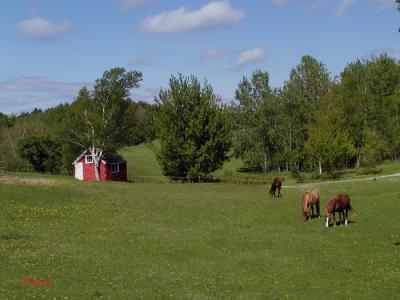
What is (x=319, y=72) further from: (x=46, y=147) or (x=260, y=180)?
(x=46, y=147)

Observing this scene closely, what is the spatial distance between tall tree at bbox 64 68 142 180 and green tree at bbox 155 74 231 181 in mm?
5992

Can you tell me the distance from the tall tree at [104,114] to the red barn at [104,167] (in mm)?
6331

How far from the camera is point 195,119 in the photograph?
73688 mm

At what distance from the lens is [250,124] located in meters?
99.1

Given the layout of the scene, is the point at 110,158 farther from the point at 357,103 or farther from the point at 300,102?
the point at 357,103

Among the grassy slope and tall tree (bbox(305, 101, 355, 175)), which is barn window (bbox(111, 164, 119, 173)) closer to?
the grassy slope

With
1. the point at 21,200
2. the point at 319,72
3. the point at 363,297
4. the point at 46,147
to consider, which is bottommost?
the point at 363,297

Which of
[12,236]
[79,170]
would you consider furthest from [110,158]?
[12,236]

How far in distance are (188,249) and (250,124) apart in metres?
75.6

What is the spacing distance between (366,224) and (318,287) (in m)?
14.2

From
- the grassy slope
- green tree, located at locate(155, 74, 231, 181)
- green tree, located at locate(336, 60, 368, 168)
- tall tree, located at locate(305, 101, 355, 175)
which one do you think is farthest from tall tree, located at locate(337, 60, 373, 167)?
the grassy slope

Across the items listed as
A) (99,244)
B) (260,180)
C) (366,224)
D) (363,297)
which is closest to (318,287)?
(363,297)

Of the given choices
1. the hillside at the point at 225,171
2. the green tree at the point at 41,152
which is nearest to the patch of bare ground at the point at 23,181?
the hillside at the point at 225,171

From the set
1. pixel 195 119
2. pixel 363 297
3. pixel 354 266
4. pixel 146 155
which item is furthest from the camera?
pixel 146 155
